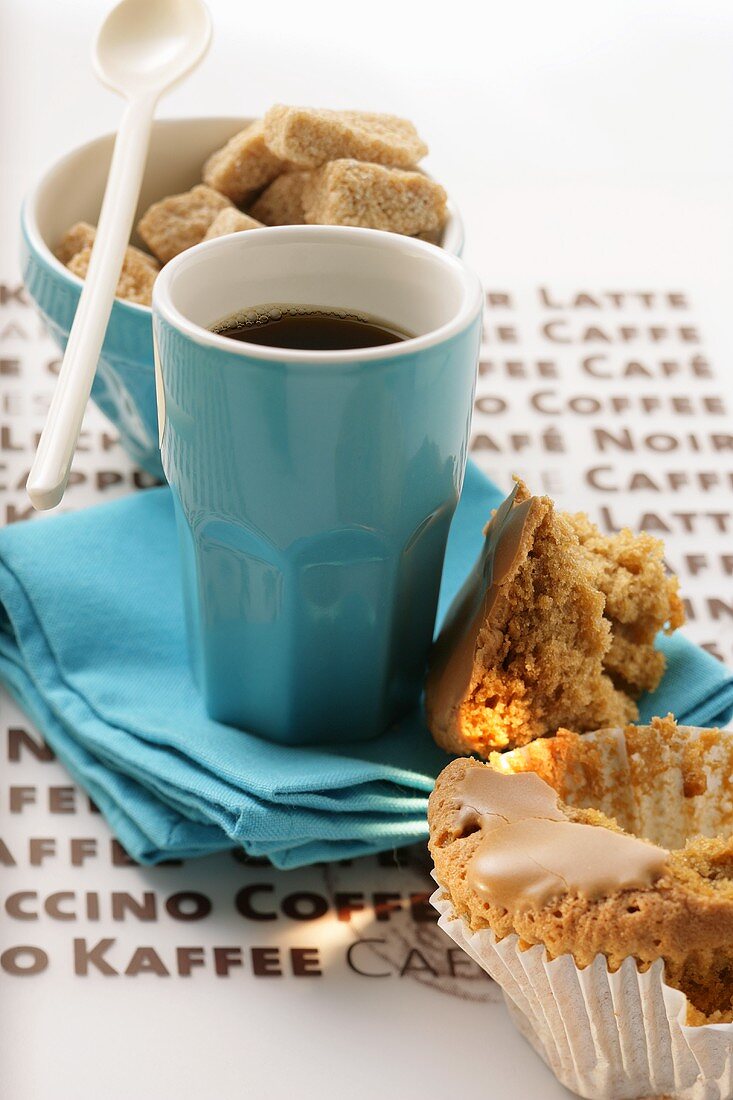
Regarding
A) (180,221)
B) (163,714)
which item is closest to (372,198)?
(180,221)

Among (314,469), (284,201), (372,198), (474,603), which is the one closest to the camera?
(314,469)

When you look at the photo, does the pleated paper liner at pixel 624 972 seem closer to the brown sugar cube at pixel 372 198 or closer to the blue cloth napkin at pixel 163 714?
the blue cloth napkin at pixel 163 714

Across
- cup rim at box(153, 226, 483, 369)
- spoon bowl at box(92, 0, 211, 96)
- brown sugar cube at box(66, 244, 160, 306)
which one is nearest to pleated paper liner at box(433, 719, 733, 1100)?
cup rim at box(153, 226, 483, 369)

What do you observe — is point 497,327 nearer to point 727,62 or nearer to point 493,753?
point 493,753

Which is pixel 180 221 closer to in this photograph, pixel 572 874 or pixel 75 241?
pixel 75 241

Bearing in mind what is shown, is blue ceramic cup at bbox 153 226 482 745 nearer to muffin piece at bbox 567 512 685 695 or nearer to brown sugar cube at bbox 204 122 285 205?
muffin piece at bbox 567 512 685 695

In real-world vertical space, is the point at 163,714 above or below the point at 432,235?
below
